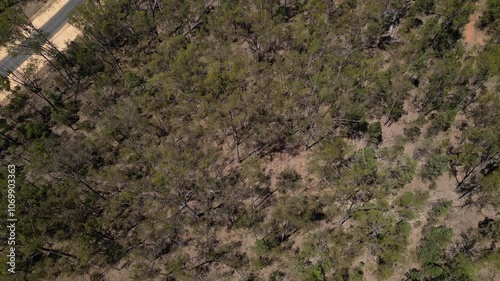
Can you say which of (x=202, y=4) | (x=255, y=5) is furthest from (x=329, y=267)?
(x=202, y=4)

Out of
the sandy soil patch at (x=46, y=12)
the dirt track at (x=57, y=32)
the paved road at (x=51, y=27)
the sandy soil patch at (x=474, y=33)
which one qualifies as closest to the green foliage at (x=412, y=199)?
the sandy soil patch at (x=474, y=33)

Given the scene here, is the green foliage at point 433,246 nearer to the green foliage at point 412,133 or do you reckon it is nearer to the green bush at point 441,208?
the green bush at point 441,208

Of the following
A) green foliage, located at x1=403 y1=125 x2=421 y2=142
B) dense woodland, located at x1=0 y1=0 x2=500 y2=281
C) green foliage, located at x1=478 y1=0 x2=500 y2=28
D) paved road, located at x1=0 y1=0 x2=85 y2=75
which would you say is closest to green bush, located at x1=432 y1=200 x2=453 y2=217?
dense woodland, located at x1=0 y1=0 x2=500 y2=281

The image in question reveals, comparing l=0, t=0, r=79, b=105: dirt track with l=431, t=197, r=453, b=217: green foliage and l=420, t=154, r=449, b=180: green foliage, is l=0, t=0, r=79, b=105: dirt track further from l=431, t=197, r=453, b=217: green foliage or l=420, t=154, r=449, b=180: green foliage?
l=431, t=197, r=453, b=217: green foliage

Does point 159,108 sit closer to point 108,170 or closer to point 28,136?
point 108,170

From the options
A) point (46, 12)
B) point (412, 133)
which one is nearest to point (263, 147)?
point (412, 133)

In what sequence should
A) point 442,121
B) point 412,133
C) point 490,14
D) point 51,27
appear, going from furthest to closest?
point 51,27 < point 490,14 < point 412,133 < point 442,121

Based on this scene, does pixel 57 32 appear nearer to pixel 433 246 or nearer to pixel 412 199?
pixel 412 199

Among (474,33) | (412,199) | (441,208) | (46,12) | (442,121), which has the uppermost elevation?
(46,12)
